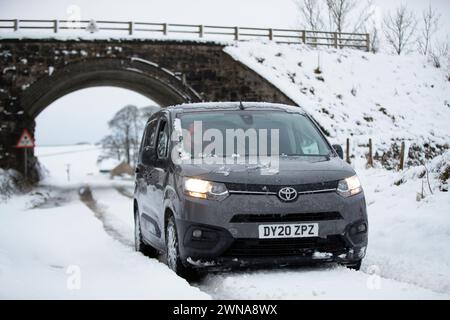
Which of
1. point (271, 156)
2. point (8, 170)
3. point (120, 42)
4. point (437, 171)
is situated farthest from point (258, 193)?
point (120, 42)

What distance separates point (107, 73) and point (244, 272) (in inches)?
975

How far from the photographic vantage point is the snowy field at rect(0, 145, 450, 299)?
4.61 meters

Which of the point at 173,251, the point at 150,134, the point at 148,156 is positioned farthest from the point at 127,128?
the point at 173,251

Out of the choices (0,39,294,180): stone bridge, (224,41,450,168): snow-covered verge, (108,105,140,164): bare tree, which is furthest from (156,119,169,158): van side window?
(108,105,140,164): bare tree

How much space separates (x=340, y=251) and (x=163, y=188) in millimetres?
1936

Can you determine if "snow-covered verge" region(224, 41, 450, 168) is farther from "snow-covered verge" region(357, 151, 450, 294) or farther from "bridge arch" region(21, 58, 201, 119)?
"snow-covered verge" region(357, 151, 450, 294)

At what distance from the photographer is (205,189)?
5160 mm

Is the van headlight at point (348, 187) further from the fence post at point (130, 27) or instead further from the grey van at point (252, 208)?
the fence post at point (130, 27)

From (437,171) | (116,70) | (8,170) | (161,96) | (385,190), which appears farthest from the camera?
(161,96)

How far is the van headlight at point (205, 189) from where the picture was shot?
201 inches

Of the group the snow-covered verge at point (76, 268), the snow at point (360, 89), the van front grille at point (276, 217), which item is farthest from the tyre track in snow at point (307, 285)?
the snow at point (360, 89)

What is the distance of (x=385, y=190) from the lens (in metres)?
10.3

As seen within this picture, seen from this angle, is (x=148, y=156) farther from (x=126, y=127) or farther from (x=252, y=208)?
(x=126, y=127)

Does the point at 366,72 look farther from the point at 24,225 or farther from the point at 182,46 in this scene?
the point at 24,225
